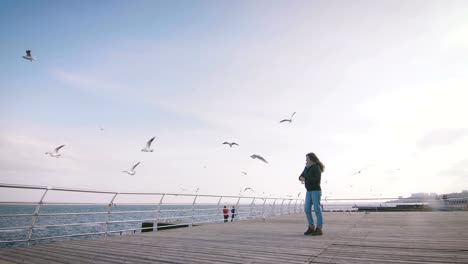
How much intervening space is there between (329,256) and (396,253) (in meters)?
0.96

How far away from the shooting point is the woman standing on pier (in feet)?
20.4

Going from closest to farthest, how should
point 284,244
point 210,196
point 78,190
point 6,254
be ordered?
point 6,254
point 284,244
point 78,190
point 210,196

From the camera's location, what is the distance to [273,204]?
1534 cm

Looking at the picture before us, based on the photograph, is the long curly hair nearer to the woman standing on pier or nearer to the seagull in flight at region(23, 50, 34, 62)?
the woman standing on pier

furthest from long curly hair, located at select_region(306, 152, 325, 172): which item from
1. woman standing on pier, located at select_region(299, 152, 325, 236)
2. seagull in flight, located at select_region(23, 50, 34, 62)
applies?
seagull in flight, located at select_region(23, 50, 34, 62)

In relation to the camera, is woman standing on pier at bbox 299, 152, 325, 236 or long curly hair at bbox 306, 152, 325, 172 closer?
woman standing on pier at bbox 299, 152, 325, 236

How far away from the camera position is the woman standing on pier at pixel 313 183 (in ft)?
20.4

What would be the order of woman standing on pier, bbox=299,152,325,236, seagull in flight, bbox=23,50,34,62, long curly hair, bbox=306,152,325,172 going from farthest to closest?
seagull in flight, bbox=23,50,34,62 < long curly hair, bbox=306,152,325,172 < woman standing on pier, bbox=299,152,325,236

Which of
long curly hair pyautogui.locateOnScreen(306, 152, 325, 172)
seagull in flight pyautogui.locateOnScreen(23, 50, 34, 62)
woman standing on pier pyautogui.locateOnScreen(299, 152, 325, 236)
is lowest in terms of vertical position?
woman standing on pier pyautogui.locateOnScreen(299, 152, 325, 236)

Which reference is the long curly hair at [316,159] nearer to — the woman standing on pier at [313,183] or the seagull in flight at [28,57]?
the woman standing on pier at [313,183]

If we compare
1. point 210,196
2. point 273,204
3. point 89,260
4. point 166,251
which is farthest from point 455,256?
point 273,204

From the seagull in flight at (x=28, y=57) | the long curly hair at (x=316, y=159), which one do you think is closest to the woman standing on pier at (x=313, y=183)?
the long curly hair at (x=316, y=159)

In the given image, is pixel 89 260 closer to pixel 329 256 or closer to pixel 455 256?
pixel 329 256

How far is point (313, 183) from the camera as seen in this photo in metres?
6.25
